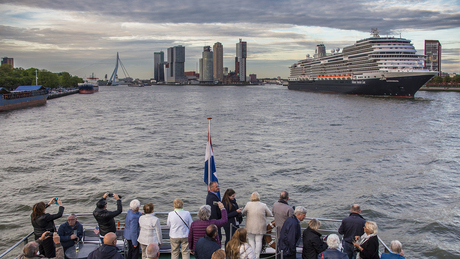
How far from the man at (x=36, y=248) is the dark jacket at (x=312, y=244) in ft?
14.3

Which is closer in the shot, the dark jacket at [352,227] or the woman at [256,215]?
the dark jacket at [352,227]

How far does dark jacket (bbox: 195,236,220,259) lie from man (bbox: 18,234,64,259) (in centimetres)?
246

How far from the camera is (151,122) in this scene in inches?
1885

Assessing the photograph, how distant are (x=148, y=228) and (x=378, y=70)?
89027mm

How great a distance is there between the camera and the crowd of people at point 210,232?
19.5 feet

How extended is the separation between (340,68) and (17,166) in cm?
10034

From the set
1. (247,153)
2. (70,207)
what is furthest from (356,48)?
(70,207)

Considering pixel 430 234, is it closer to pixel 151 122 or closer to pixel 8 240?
pixel 8 240

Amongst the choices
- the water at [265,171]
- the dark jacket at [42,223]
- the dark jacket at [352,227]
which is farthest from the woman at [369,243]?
the water at [265,171]

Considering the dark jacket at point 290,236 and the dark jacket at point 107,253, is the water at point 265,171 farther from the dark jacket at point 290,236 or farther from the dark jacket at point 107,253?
the dark jacket at point 107,253

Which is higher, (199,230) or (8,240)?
(199,230)

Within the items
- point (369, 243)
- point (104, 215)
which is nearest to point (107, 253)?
point (104, 215)

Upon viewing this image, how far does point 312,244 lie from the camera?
6.31 m

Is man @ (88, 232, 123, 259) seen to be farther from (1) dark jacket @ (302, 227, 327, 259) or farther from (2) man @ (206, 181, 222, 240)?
(1) dark jacket @ (302, 227, 327, 259)
